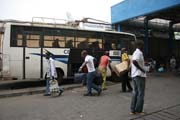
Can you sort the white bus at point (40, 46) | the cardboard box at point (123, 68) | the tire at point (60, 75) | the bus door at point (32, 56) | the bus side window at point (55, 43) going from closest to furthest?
the cardboard box at point (123, 68)
the white bus at point (40, 46)
the bus door at point (32, 56)
the bus side window at point (55, 43)
the tire at point (60, 75)

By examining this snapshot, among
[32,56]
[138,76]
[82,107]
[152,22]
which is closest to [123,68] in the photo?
[82,107]

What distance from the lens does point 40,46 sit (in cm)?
1195

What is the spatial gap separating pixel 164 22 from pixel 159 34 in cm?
143

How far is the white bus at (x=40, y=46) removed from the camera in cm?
1134

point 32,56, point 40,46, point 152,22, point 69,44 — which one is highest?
point 152,22

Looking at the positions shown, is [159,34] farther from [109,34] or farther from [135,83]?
[135,83]

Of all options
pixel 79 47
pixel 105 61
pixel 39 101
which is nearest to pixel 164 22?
pixel 79 47

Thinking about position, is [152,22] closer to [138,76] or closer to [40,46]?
[40,46]

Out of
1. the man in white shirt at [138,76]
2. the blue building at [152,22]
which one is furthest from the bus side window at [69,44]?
the man in white shirt at [138,76]

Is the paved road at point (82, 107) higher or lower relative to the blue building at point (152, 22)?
lower

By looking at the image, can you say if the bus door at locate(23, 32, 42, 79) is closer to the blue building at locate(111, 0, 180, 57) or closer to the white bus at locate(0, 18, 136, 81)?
the white bus at locate(0, 18, 136, 81)

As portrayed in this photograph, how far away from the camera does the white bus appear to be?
11344 mm

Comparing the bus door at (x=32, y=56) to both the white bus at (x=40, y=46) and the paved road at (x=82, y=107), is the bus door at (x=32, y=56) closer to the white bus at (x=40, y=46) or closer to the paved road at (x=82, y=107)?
the white bus at (x=40, y=46)

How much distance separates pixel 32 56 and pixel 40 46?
64cm
